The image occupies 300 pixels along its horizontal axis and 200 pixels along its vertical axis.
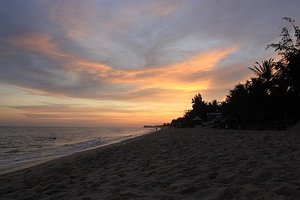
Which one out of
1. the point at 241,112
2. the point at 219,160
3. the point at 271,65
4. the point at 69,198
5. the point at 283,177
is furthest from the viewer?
the point at 241,112

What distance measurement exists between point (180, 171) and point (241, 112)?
40.1m

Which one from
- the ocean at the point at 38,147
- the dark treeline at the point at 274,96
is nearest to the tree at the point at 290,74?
the dark treeline at the point at 274,96

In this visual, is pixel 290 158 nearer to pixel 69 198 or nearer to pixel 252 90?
pixel 69 198

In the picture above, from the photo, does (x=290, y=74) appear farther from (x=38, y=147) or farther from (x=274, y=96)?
(x=38, y=147)

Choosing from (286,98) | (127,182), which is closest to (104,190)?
(127,182)

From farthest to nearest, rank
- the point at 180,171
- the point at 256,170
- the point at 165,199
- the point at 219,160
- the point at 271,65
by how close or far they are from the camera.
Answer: the point at 271,65 → the point at 219,160 → the point at 180,171 → the point at 256,170 → the point at 165,199

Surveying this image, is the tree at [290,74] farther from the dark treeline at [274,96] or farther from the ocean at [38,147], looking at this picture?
the ocean at [38,147]

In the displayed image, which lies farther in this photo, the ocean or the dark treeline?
the dark treeline

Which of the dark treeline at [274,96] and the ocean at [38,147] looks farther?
the dark treeline at [274,96]

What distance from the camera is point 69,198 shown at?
5.75 metres

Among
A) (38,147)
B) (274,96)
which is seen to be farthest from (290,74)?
(38,147)

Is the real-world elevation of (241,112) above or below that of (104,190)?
above

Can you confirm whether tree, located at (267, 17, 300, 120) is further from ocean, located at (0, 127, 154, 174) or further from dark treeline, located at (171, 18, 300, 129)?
ocean, located at (0, 127, 154, 174)

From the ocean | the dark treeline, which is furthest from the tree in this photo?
the ocean
